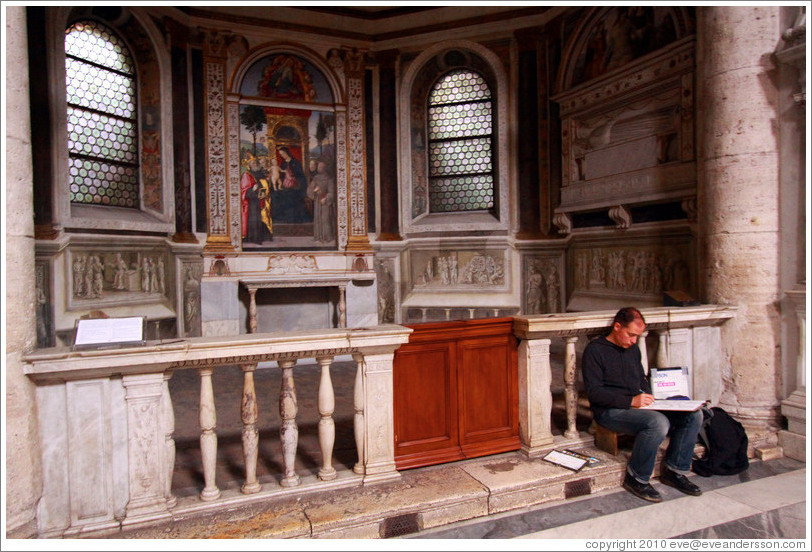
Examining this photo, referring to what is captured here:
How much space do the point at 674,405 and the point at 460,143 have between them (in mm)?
7071

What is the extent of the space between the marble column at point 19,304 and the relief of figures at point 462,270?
22.9ft

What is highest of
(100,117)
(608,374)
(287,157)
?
(100,117)

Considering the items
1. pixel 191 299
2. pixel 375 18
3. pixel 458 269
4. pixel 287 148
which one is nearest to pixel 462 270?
pixel 458 269

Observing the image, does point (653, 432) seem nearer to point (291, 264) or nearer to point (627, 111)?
point (627, 111)

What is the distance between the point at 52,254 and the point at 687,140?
787 centimetres

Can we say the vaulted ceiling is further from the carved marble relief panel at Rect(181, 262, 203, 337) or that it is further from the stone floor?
the stone floor

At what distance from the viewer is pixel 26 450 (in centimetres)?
259

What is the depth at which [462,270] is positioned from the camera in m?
9.14

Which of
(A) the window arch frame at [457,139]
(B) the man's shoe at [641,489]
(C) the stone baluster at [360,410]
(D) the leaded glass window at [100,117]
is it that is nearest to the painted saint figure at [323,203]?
(A) the window arch frame at [457,139]

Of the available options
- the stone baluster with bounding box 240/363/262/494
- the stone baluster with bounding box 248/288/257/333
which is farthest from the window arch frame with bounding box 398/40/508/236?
the stone baluster with bounding box 240/363/262/494

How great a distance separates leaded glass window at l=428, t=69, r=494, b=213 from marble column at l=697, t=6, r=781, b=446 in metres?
5.22

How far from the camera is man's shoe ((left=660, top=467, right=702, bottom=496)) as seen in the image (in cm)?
333

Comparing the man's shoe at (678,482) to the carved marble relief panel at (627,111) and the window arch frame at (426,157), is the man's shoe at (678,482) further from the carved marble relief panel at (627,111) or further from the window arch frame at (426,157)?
the window arch frame at (426,157)

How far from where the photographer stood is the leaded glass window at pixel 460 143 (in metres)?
9.42
